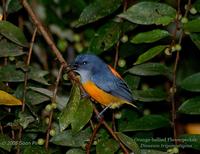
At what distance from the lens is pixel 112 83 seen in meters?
2.63

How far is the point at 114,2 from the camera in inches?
97.6

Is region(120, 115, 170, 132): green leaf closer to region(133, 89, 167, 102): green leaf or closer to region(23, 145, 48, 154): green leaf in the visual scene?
region(133, 89, 167, 102): green leaf

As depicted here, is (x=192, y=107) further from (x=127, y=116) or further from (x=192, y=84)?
(x=127, y=116)

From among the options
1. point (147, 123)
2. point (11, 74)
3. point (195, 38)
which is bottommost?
point (147, 123)

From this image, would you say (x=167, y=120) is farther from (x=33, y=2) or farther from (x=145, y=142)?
(x=33, y=2)

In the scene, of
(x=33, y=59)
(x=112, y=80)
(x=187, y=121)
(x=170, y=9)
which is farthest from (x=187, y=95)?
(x=33, y=59)

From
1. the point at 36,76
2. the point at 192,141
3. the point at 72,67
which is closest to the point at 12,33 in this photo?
the point at 36,76

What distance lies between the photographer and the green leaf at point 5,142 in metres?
2.10

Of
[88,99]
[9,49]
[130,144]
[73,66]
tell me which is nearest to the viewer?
[130,144]

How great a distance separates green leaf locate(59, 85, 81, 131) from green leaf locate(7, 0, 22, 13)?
25.7 inches

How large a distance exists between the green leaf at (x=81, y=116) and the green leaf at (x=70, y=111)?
0.01 m

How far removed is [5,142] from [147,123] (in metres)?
0.63

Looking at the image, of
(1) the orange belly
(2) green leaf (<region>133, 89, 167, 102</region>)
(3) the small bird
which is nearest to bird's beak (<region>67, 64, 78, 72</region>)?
(3) the small bird

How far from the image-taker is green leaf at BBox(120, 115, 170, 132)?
2.35 metres
